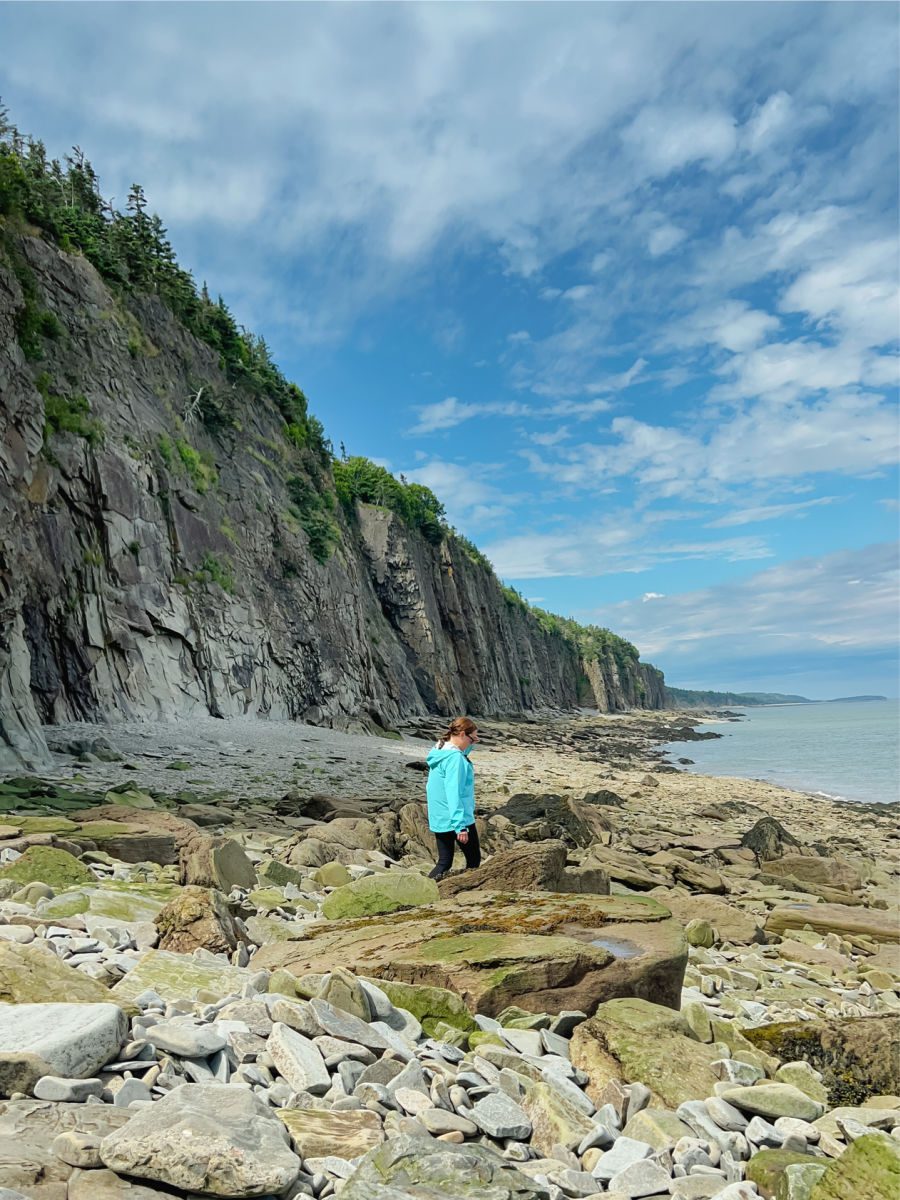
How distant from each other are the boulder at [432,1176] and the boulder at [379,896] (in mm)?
4101

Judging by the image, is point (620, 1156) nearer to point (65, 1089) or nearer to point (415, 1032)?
point (415, 1032)

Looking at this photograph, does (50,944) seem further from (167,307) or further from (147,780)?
(167,307)

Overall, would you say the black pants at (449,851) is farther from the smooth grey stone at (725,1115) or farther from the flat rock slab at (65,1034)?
the flat rock slab at (65,1034)

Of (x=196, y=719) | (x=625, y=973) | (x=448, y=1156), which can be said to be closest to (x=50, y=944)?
(x=448, y=1156)

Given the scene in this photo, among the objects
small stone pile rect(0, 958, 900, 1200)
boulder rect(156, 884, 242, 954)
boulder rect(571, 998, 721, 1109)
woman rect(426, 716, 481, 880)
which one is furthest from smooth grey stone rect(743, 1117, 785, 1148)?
woman rect(426, 716, 481, 880)

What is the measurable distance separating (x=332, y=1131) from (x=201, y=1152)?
646mm

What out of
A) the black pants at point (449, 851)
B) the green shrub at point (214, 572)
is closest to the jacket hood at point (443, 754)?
the black pants at point (449, 851)

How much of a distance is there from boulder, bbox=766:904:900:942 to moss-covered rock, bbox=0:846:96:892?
761cm

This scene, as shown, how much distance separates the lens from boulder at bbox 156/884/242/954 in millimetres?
5426

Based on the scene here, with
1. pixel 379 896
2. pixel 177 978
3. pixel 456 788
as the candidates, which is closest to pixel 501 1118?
pixel 177 978

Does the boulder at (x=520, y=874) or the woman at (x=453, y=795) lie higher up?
the woman at (x=453, y=795)

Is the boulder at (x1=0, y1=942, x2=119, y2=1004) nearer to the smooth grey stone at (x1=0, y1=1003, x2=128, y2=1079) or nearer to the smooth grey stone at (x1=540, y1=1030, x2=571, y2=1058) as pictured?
the smooth grey stone at (x1=0, y1=1003, x2=128, y2=1079)

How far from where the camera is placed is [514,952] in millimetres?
5117

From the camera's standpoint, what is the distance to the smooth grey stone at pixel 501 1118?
3.34 meters
